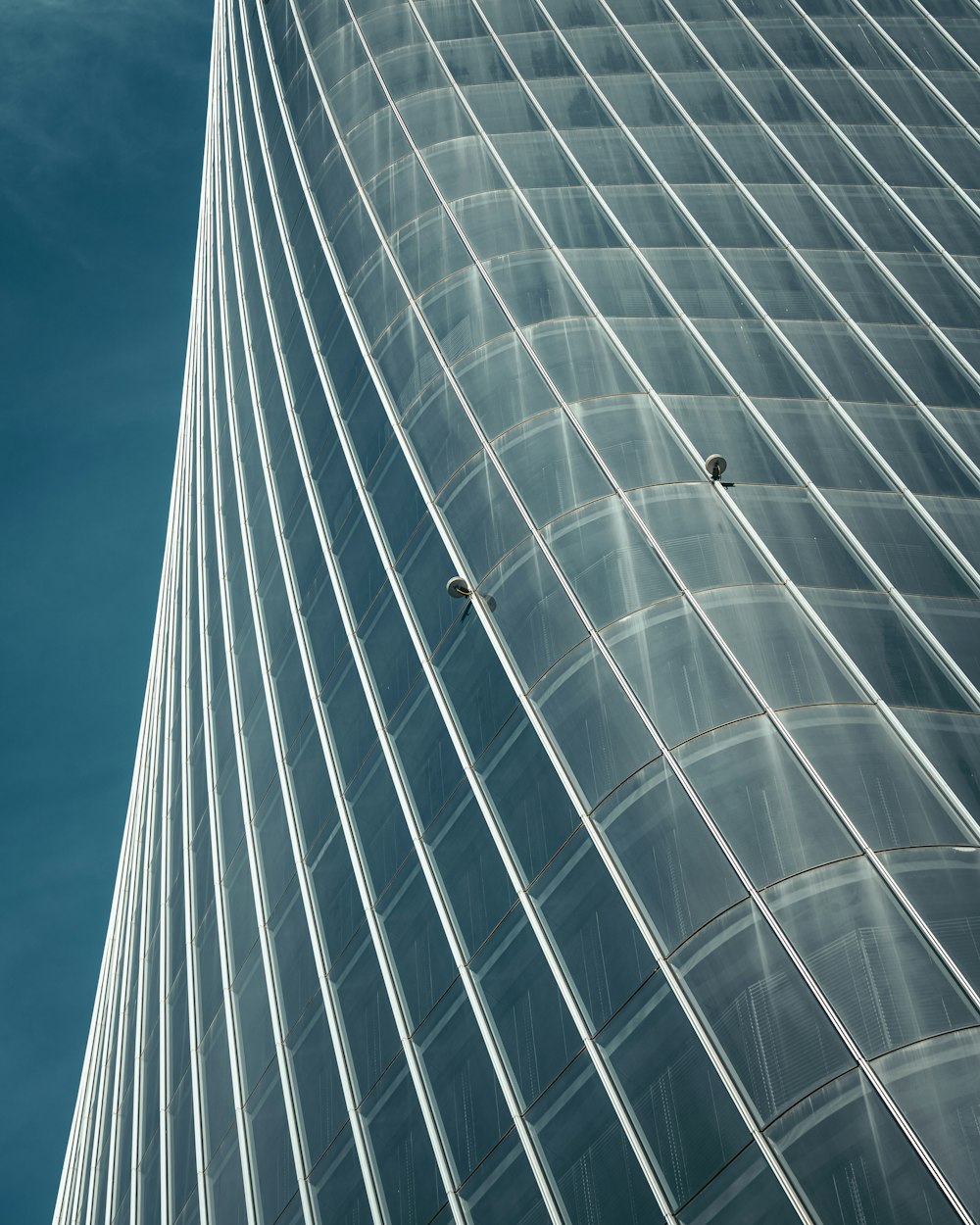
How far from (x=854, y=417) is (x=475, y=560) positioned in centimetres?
865

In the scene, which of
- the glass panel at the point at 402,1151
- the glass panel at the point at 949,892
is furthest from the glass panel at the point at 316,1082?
the glass panel at the point at 949,892

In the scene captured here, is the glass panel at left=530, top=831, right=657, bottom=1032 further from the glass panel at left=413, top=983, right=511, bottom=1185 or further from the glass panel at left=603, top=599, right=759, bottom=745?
the glass panel at left=603, top=599, right=759, bottom=745

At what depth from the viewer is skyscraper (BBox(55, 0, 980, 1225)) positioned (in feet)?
62.5

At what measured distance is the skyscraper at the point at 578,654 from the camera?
1906 centimetres

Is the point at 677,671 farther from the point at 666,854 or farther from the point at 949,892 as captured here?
the point at 949,892

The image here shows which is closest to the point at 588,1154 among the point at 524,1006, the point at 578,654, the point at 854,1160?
the point at 524,1006

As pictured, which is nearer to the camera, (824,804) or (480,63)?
(824,804)

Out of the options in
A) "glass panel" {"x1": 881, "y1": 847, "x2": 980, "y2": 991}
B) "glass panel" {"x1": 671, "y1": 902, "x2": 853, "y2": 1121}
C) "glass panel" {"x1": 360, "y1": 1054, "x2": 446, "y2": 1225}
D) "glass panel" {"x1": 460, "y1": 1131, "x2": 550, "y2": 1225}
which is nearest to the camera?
"glass panel" {"x1": 671, "y1": 902, "x2": 853, "y2": 1121}

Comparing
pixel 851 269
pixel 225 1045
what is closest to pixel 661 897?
pixel 225 1045

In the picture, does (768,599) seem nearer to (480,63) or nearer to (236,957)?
(236,957)

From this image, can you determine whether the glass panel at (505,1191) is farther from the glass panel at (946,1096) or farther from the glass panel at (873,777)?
the glass panel at (873,777)

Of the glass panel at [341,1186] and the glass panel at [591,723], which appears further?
the glass panel at [341,1186]

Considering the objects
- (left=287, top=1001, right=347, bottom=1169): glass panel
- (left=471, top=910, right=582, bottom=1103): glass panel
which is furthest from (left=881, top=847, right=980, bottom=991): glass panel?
(left=287, top=1001, right=347, bottom=1169): glass panel

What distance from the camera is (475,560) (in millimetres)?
27484
